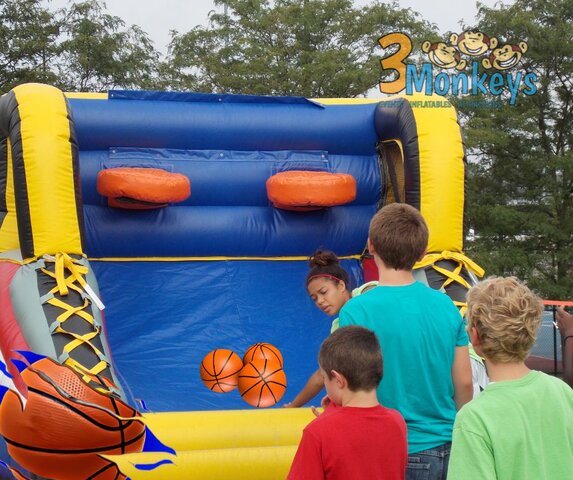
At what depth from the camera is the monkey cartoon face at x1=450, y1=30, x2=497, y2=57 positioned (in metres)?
11.0

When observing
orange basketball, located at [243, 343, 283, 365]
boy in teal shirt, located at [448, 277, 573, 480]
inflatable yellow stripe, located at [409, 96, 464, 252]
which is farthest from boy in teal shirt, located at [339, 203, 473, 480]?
inflatable yellow stripe, located at [409, 96, 464, 252]

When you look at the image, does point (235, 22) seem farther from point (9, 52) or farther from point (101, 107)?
point (101, 107)

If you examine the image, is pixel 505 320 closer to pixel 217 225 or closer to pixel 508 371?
pixel 508 371

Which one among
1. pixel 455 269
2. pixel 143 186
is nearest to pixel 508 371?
pixel 455 269

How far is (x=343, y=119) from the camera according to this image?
501 centimetres

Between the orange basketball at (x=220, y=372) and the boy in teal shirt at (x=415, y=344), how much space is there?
2.11m

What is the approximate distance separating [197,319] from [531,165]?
7.93m

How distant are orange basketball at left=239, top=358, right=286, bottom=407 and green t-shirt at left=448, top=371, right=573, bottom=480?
2.48m

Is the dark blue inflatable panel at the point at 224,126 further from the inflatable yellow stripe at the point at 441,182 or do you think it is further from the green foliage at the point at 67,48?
the green foliage at the point at 67,48

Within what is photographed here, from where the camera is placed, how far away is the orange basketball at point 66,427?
2.52 m

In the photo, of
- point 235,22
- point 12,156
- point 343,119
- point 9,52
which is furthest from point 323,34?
point 12,156

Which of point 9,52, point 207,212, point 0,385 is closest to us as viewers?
→ point 0,385

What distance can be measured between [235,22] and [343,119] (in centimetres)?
1034

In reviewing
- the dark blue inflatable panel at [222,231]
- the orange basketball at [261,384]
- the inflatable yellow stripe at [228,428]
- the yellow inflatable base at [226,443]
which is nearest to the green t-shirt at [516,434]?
the yellow inflatable base at [226,443]
